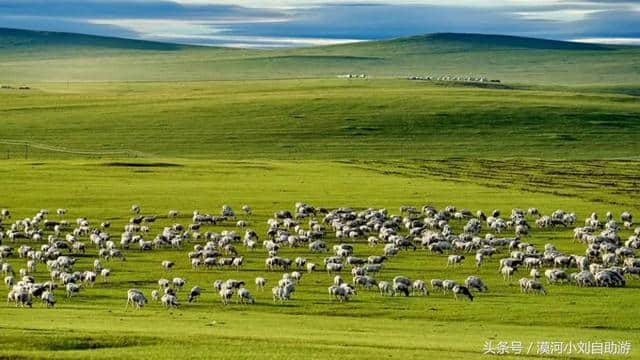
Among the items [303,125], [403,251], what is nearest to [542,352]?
[403,251]

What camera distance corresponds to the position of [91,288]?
34.9 meters

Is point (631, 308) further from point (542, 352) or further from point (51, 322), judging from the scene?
point (51, 322)

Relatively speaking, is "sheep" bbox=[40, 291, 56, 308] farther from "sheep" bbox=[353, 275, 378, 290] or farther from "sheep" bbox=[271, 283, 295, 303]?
"sheep" bbox=[353, 275, 378, 290]

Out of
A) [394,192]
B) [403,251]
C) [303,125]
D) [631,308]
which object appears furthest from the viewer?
[303,125]

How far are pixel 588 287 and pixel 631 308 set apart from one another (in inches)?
148

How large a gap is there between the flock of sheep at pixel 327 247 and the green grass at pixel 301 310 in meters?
0.49

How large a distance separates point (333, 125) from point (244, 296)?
82483 mm

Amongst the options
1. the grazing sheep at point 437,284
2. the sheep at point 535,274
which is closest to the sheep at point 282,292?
the grazing sheep at point 437,284

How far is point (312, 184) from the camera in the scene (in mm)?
70562

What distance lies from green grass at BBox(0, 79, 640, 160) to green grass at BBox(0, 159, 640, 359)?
3648 centimetres

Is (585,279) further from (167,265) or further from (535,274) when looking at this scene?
(167,265)

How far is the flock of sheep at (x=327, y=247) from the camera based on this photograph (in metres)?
34.0

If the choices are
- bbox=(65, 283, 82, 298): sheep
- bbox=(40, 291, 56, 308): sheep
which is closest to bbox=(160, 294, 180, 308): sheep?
bbox=(40, 291, 56, 308): sheep

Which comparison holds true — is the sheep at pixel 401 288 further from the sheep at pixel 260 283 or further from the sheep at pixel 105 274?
the sheep at pixel 105 274
